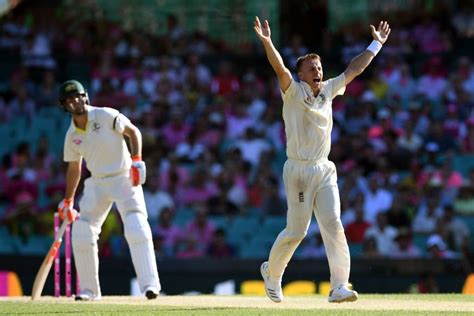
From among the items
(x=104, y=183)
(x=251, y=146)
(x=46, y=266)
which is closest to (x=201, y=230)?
(x=251, y=146)

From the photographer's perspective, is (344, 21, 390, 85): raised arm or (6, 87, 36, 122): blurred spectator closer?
(344, 21, 390, 85): raised arm

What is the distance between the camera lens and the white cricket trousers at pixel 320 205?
11.0 meters

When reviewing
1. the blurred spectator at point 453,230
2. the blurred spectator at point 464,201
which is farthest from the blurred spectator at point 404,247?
Answer: the blurred spectator at point 464,201

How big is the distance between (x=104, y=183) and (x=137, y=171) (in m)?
0.44

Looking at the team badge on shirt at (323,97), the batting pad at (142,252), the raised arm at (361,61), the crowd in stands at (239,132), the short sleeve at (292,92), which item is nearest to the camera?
the short sleeve at (292,92)

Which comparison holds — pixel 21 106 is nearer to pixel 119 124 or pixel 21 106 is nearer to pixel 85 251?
pixel 85 251

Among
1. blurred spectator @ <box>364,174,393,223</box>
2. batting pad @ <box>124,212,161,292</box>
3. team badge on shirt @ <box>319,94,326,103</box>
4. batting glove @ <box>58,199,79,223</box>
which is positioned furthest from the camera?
blurred spectator @ <box>364,174,393,223</box>

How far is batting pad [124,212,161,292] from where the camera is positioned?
11688 mm

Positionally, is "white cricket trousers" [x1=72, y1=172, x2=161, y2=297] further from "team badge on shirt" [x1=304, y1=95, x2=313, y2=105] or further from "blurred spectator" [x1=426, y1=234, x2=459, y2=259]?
"blurred spectator" [x1=426, y1=234, x2=459, y2=259]

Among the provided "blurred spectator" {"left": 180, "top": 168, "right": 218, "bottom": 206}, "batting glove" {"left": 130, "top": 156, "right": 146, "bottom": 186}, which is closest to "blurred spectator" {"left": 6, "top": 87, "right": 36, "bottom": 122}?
"blurred spectator" {"left": 180, "top": 168, "right": 218, "bottom": 206}

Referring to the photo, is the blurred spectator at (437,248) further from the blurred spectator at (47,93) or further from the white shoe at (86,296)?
the blurred spectator at (47,93)

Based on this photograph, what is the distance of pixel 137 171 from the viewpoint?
11.5m

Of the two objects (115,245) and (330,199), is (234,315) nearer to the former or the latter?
(330,199)

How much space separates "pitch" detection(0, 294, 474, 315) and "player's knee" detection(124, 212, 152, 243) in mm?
561
